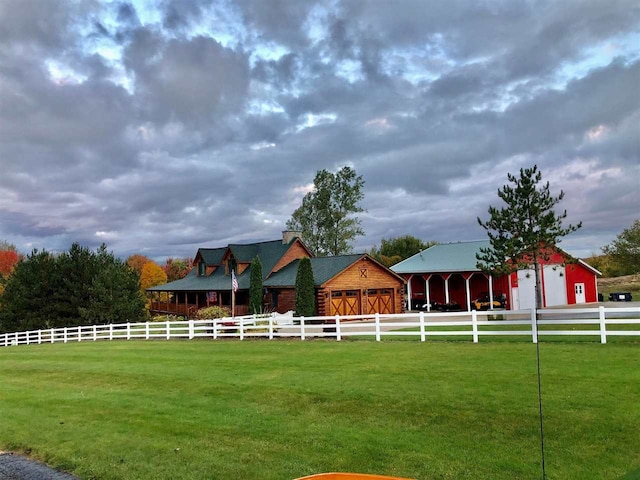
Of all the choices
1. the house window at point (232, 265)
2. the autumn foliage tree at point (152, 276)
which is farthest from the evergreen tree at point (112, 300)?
the autumn foliage tree at point (152, 276)

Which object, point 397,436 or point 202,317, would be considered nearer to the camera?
point 397,436

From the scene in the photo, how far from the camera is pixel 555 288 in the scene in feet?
121

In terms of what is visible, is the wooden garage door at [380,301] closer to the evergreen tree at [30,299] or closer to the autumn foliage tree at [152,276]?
the evergreen tree at [30,299]

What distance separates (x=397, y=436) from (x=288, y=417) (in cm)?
198

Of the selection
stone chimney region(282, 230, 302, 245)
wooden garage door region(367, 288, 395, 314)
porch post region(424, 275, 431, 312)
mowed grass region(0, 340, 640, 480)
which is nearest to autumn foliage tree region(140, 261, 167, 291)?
stone chimney region(282, 230, 302, 245)

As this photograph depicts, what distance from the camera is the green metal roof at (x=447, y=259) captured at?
36.5 m

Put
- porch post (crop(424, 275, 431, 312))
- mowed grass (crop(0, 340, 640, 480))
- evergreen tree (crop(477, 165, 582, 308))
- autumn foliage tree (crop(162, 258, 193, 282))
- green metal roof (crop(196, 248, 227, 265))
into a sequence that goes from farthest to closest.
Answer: autumn foliage tree (crop(162, 258, 193, 282)) → green metal roof (crop(196, 248, 227, 265)) → porch post (crop(424, 275, 431, 312)) → evergreen tree (crop(477, 165, 582, 308)) → mowed grass (crop(0, 340, 640, 480))

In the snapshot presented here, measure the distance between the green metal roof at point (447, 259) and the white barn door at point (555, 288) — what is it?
5.09 m

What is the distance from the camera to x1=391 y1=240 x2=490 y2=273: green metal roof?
120 ft

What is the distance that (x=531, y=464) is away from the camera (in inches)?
221

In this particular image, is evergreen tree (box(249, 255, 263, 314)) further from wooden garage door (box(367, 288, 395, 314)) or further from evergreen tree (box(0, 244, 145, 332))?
evergreen tree (box(0, 244, 145, 332))

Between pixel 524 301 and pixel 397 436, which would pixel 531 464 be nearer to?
pixel 397 436

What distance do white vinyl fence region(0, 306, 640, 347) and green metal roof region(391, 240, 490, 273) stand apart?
29.7 ft

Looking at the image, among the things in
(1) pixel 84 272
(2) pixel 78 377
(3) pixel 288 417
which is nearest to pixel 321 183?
(1) pixel 84 272
